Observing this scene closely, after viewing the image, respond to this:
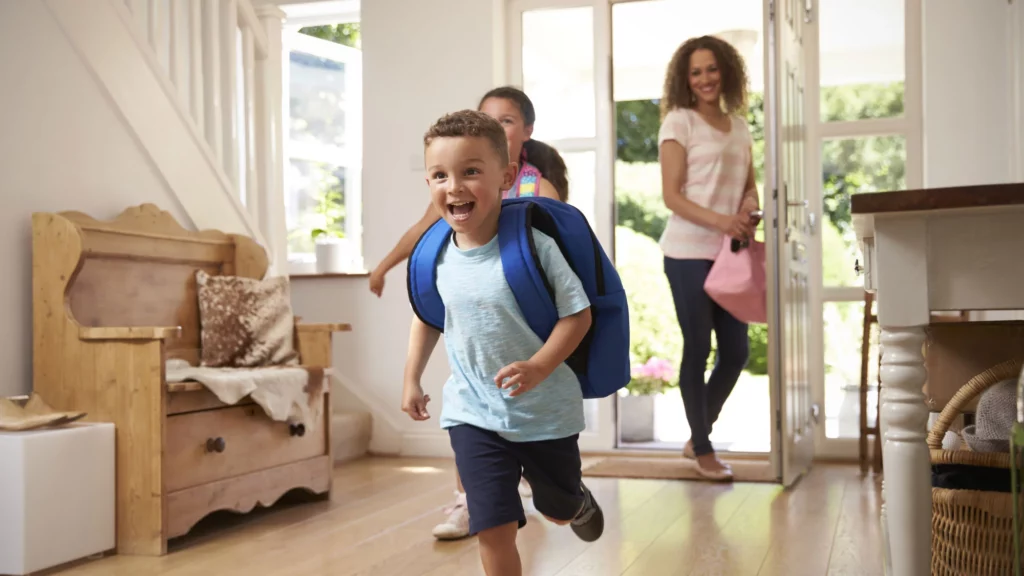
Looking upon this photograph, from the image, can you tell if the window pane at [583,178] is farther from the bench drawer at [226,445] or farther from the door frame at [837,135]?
the bench drawer at [226,445]

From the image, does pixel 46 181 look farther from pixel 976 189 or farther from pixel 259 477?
pixel 976 189

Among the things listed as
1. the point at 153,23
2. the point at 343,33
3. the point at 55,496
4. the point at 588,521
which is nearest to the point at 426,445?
the point at 153,23

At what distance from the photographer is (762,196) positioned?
6.37 meters

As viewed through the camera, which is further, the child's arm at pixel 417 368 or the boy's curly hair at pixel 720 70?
the boy's curly hair at pixel 720 70

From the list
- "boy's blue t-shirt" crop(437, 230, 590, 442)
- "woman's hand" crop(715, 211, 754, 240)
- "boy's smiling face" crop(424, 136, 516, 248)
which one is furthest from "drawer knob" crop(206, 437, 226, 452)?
"woman's hand" crop(715, 211, 754, 240)

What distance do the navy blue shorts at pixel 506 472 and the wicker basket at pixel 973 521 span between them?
656 mm

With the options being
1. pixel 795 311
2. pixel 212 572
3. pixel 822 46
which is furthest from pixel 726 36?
pixel 212 572

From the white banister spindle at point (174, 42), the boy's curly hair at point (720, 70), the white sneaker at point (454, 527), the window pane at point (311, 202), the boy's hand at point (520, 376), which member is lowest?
the white sneaker at point (454, 527)

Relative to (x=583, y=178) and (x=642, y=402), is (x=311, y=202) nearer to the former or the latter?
(x=583, y=178)

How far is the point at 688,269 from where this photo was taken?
147 inches

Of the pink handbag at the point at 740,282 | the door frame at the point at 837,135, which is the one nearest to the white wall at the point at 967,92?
the door frame at the point at 837,135

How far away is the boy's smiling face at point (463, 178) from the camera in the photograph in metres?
1.76

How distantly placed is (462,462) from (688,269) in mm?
2074

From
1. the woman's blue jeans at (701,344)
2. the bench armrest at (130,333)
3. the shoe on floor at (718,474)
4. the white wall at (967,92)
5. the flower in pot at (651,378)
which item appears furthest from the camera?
the flower in pot at (651,378)
